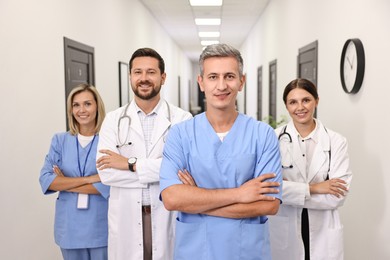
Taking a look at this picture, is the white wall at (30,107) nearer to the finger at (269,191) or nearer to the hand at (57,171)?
the hand at (57,171)

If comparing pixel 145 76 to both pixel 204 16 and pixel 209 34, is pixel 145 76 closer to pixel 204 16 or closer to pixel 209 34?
pixel 204 16

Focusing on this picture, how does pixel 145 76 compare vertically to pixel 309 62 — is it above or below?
below

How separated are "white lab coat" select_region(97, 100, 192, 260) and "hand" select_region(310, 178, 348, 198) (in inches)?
23.5

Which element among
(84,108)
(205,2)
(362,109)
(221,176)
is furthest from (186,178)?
(205,2)

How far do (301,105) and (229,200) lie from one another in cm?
67

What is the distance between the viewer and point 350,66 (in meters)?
2.63

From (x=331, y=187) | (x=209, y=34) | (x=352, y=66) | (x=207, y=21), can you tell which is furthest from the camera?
(x=209, y=34)

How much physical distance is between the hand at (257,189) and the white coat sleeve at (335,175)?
445 mm

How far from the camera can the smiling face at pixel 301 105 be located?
1.86 meters

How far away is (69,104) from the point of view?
207cm

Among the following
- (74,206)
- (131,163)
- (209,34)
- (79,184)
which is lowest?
(74,206)

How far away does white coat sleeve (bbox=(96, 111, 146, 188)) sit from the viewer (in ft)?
6.13

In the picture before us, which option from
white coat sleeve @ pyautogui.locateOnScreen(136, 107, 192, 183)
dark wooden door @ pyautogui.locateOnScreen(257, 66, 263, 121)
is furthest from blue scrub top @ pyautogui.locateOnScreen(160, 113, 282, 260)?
dark wooden door @ pyautogui.locateOnScreen(257, 66, 263, 121)

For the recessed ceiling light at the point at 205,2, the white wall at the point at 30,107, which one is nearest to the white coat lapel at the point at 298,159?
the white wall at the point at 30,107
